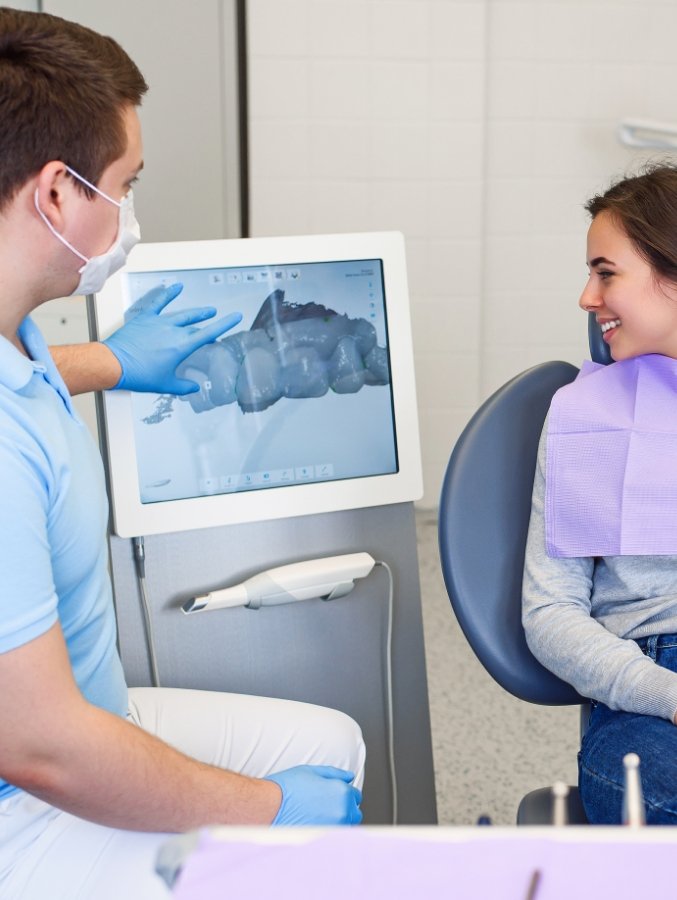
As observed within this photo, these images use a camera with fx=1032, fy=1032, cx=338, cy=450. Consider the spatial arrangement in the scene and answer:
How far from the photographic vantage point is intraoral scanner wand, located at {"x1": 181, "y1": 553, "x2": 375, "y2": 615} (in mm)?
1479

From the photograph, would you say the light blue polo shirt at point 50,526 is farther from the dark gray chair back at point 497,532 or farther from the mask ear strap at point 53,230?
the dark gray chair back at point 497,532

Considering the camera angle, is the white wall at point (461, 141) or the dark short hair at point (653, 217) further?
the white wall at point (461, 141)

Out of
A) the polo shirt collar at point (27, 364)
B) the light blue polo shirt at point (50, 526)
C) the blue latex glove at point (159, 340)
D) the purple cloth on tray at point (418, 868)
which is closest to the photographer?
the purple cloth on tray at point (418, 868)

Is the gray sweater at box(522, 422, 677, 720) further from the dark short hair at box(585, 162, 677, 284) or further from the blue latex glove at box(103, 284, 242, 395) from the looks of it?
the blue latex glove at box(103, 284, 242, 395)

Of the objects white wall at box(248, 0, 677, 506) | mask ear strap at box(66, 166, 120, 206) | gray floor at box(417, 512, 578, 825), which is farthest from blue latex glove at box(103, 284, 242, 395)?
white wall at box(248, 0, 677, 506)

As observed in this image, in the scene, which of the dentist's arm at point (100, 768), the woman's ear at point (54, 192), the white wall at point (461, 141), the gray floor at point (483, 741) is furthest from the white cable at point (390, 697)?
the white wall at point (461, 141)

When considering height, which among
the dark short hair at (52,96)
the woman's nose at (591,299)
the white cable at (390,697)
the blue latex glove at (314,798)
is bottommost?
→ the white cable at (390,697)

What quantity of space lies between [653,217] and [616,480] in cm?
35

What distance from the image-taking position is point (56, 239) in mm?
1059

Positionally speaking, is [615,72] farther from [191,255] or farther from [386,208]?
[191,255]

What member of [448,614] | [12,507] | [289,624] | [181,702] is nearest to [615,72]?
[448,614]

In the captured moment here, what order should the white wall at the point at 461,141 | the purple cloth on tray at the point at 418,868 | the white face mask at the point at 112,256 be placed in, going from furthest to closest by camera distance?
the white wall at the point at 461,141 < the white face mask at the point at 112,256 < the purple cloth on tray at the point at 418,868

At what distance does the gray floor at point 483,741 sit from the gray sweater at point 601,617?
2.85ft

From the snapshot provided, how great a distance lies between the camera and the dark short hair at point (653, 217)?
1.34m
